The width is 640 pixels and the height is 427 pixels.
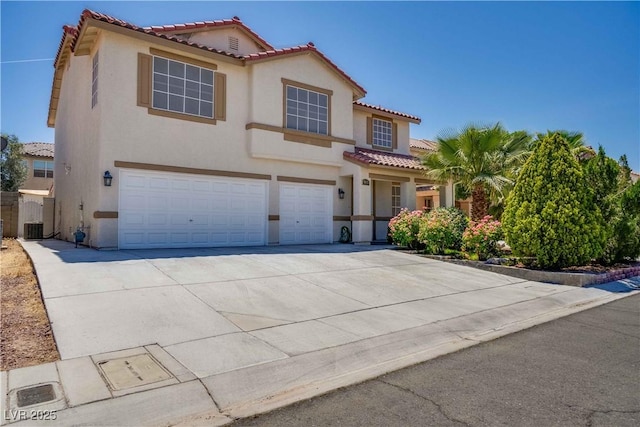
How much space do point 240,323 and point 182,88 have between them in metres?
9.92

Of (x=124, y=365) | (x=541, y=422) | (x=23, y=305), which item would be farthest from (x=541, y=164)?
(x=23, y=305)

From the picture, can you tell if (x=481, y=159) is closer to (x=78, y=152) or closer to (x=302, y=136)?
(x=302, y=136)

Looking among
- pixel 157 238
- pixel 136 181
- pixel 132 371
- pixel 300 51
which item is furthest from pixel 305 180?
pixel 132 371

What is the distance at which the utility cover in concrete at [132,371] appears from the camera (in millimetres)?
4164

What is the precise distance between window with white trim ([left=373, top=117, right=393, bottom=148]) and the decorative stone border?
910 cm

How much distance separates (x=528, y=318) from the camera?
7.52m

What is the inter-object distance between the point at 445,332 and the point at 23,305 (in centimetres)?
662

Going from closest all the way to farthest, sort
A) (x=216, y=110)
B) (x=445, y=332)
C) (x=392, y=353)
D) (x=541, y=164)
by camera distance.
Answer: (x=392, y=353), (x=445, y=332), (x=541, y=164), (x=216, y=110)

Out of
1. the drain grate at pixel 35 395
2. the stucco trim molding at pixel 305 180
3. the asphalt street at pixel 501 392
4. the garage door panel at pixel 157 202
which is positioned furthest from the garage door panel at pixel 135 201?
the asphalt street at pixel 501 392

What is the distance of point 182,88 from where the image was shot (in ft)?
44.6

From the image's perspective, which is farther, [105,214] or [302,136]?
[302,136]

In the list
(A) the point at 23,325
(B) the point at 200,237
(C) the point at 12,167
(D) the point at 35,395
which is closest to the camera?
(D) the point at 35,395

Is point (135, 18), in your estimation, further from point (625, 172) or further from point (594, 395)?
point (625, 172)

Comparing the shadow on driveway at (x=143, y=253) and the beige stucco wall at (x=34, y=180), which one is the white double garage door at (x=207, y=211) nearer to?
the shadow on driveway at (x=143, y=253)
